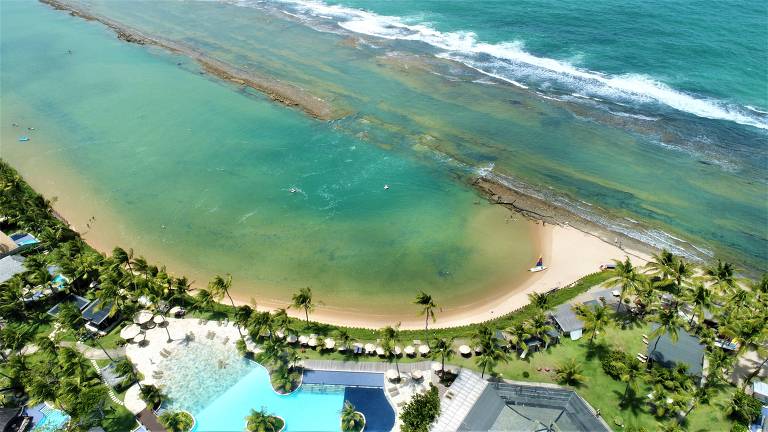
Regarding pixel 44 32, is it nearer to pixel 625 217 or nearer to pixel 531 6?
pixel 531 6

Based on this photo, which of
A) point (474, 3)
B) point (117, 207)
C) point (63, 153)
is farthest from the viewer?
point (474, 3)

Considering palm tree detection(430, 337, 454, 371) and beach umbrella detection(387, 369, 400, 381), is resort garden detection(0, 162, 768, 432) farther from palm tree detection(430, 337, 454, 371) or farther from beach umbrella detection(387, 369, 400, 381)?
beach umbrella detection(387, 369, 400, 381)

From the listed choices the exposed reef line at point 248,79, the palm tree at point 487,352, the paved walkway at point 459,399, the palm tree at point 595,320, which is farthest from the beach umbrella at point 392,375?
the exposed reef line at point 248,79

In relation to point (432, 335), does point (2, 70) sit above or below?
above

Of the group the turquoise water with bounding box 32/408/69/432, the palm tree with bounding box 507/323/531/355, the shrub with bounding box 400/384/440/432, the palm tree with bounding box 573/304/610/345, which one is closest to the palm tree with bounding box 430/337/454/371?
the shrub with bounding box 400/384/440/432

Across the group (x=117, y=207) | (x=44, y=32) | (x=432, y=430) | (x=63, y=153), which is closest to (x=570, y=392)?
(x=432, y=430)

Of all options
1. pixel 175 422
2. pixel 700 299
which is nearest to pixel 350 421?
pixel 175 422

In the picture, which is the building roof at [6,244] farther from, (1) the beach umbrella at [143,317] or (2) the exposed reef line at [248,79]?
(2) the exposed reef line at [248,79]

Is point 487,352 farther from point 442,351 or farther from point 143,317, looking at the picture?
point 143,317
